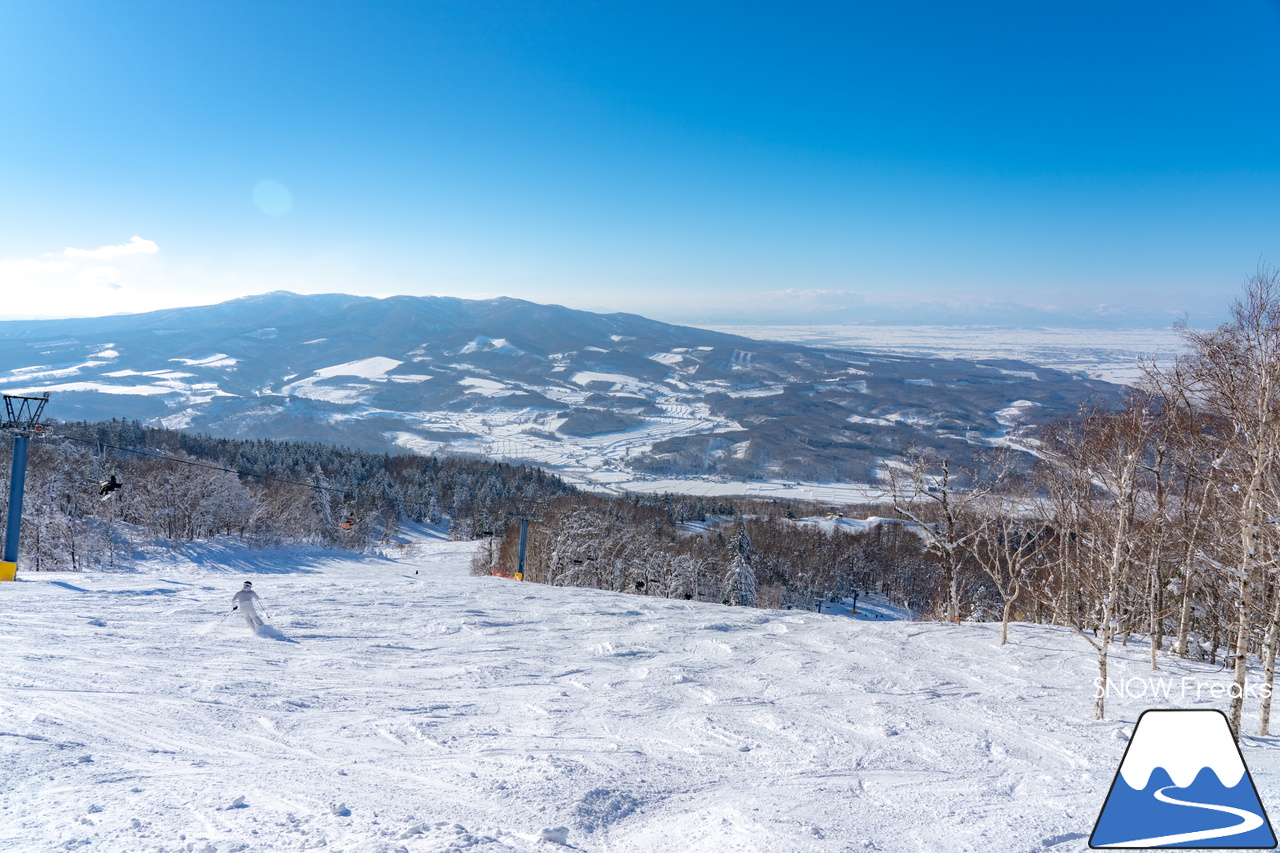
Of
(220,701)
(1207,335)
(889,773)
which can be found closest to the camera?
(889,773)

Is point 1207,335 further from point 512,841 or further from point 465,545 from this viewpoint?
point 465,545

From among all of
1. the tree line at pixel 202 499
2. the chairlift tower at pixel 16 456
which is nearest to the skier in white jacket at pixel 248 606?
the chairlift tower at pixel 16 456

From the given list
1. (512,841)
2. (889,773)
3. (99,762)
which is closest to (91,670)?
(99,762)

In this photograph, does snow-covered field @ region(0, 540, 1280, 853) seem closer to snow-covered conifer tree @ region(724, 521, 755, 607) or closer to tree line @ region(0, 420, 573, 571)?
tree line @ region(0, 420, 573, 571)

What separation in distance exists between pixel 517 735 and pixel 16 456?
16.7 metres

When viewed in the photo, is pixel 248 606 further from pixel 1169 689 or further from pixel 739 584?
A: pixel 739 584

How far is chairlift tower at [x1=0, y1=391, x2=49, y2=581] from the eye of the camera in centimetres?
1450

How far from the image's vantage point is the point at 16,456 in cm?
1537

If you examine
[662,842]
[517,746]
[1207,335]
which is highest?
[1207,335]

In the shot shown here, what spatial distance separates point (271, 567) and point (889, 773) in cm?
2647

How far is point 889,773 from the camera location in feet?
20.8

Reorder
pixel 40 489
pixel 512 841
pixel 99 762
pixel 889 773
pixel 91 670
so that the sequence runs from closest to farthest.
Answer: pixel 512 841, pixel 99 762, pixel 889 773, pixel 91 670, pixel 40 489

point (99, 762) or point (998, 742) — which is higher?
point (99, 762)

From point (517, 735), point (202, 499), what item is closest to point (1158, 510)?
point (517, 735)
